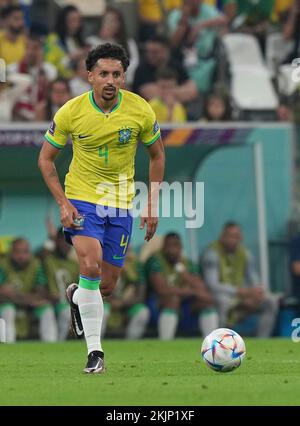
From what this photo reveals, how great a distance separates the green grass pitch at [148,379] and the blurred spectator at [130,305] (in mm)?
2764

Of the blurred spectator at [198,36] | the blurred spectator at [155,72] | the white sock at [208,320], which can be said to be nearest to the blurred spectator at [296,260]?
the white sock at [208,320]

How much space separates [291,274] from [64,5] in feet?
17.8

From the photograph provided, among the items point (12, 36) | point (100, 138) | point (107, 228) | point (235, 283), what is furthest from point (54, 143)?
point (12, 36)

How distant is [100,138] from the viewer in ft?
32.0

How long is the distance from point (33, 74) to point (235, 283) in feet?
12.9

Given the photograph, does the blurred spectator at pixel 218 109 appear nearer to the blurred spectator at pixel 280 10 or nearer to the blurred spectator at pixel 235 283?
the blurred spectator at pixel 235 283

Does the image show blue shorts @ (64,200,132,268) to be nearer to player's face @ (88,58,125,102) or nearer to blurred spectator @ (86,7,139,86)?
player's face @ (88,58,125,102)

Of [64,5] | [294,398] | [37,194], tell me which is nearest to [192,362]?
[294,398]

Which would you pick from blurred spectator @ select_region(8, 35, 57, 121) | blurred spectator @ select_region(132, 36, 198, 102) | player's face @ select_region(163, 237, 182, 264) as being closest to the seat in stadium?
blurred spectator @ select_region(132, 36, 198, 102)

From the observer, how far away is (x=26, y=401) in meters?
7.65

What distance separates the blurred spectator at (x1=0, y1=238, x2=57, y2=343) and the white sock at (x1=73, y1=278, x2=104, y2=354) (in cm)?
637

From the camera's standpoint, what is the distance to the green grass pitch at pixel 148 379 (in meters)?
7.72

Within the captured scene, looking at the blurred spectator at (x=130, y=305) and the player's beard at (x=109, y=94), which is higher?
the blurred spectator at (x=130, y=305)

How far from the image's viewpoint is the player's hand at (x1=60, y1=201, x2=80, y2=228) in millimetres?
9469
